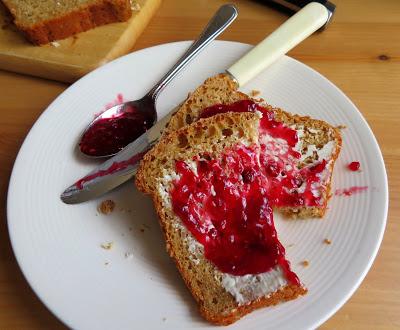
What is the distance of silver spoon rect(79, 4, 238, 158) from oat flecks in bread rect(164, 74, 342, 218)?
194mm

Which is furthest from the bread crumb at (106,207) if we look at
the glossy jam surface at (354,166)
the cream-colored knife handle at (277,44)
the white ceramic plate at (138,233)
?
the glossy jam surface at (354,166)

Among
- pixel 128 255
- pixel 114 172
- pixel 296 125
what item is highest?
pixel 296 125

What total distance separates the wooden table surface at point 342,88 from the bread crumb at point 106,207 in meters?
0.34

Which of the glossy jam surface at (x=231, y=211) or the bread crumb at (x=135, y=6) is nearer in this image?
the glossy jam surface at (x=231, y=211)

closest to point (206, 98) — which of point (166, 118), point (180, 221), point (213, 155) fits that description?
point (166, 118)

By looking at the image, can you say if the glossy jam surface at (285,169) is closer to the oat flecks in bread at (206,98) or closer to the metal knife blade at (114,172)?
the oat flecks in bread at (206,98)

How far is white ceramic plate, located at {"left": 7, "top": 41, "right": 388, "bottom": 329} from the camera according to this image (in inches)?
53.4

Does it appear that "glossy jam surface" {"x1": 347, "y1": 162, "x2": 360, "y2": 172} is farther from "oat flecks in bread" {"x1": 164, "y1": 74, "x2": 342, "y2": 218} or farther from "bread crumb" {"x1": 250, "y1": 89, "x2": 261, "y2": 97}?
"bread crumb" {"x1": 250, "y1": 89, "x2": 261, "y2": 97}

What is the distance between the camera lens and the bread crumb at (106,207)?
5.21 ft

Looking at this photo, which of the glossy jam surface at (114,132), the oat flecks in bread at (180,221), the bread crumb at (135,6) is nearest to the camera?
the oat flecks in bread at (180,221)

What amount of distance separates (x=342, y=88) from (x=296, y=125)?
1.64 ft

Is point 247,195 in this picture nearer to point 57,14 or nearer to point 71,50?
point 71,50

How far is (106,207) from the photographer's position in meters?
1.59

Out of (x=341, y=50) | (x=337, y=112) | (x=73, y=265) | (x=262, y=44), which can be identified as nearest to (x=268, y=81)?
(x=262, y=44)
